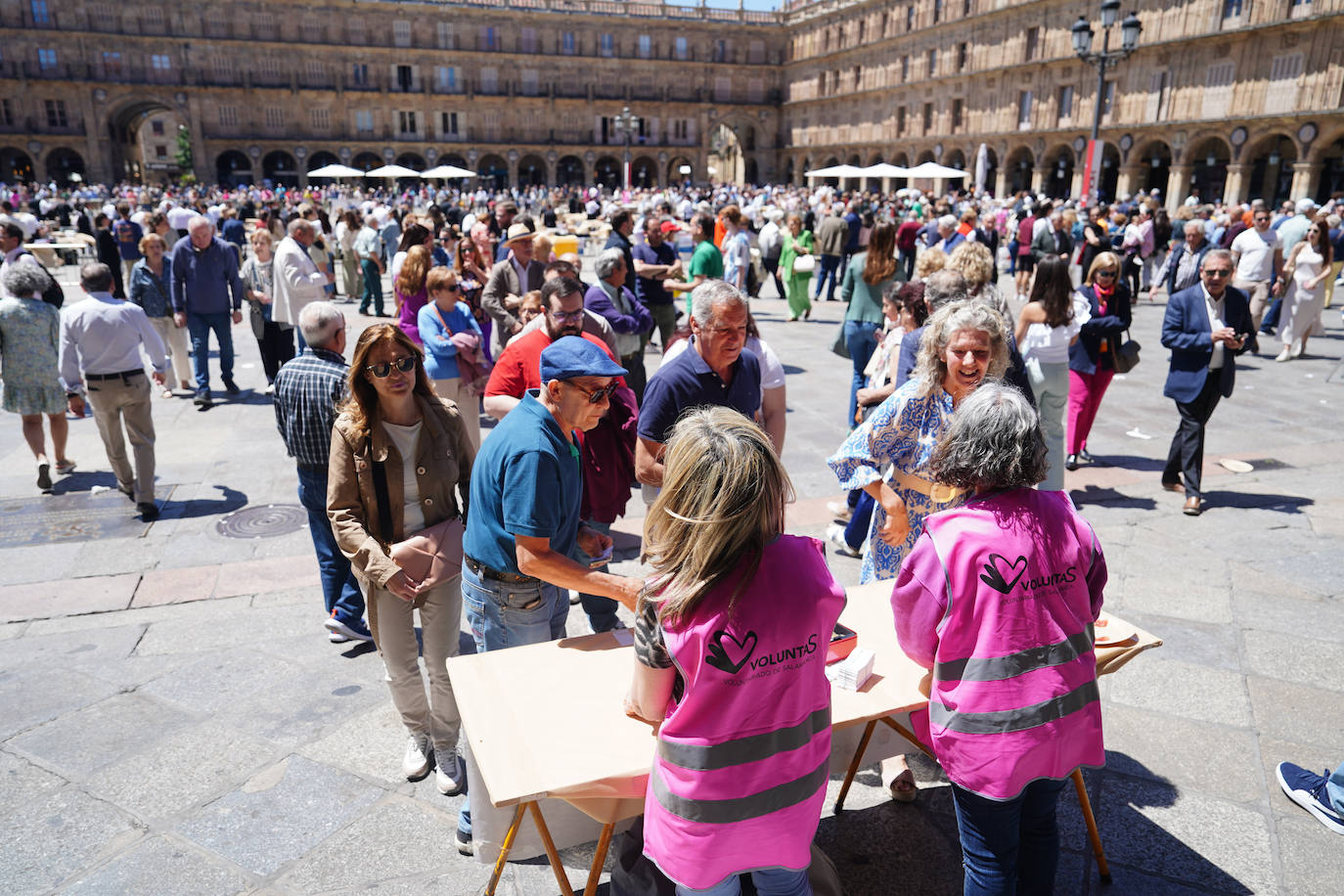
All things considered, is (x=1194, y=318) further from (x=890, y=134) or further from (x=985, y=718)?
(x=890, y=134)

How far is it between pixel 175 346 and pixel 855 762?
7637 millimetres

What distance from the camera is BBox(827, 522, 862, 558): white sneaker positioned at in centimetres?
475

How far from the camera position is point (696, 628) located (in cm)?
158

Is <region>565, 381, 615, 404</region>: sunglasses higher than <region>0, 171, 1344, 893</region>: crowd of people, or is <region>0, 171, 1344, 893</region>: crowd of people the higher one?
<region>565, 381, 615, 404</region>: sunglasses

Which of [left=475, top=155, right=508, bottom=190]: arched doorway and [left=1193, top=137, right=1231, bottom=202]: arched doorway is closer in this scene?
[left=1193, top=137, right=1231, bottom=202]: arched doorway

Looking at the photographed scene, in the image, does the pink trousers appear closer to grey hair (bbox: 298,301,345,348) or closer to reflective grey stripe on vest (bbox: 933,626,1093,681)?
reflective grey stripe on vest (bbox: 933,626,1093,681)

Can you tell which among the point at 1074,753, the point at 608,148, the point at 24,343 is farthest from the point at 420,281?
the point at 608,148

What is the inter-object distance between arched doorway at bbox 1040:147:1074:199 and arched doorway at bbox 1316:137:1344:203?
8157mm

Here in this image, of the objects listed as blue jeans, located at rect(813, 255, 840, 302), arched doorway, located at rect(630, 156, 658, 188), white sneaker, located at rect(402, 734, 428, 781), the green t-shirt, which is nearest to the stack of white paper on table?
white sneaker, located at rect(402, 734, 428, 781)

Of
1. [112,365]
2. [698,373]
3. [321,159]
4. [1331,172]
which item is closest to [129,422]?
[112,365]

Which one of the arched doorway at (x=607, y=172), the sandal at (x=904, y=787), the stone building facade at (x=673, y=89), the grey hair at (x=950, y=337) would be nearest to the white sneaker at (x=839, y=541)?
the grey hair at (x=950, y=337)

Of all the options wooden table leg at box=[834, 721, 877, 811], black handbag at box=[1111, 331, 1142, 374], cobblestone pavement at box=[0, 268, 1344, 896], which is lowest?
cobblestone pavement at box=[0, 268, 1344, 896]

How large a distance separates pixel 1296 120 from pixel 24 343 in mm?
30740

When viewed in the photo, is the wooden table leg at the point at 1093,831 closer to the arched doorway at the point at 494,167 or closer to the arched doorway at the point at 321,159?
the arched doorway at the point at 321,159
